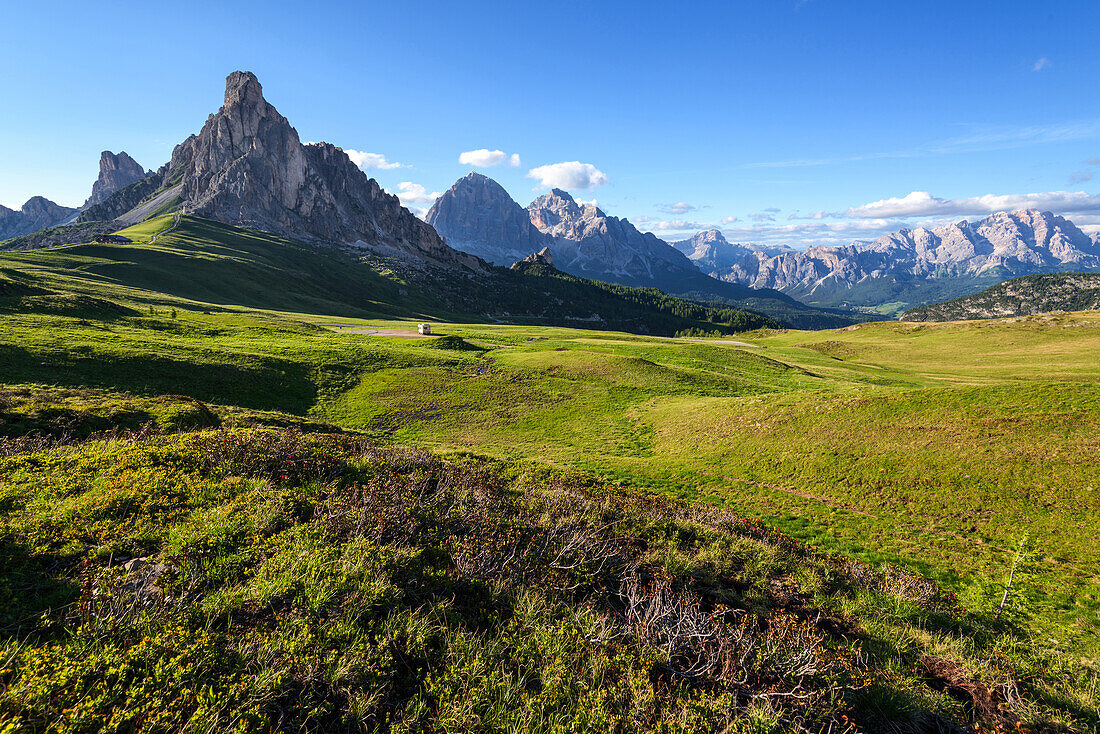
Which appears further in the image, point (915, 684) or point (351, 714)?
point (915, 684)

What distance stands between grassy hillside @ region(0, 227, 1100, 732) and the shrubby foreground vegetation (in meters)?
0.05

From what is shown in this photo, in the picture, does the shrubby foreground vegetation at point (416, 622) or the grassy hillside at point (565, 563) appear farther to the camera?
the grassy hillside at point (565, 563)

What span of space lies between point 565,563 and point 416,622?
376 cm

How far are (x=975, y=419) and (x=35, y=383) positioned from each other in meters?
54.7

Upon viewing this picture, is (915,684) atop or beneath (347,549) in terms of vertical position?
beneath

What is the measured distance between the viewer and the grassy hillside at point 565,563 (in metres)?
5.79

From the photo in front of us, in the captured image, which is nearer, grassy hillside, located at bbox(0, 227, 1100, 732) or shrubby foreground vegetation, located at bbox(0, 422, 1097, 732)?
shrubby foreground vegetation, located at bbox(0, 422, 1097, 732)

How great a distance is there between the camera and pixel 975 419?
22984 millimetres

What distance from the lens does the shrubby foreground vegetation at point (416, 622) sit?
17.6 ft

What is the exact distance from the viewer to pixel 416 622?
6.92 m

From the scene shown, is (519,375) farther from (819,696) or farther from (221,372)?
(819,696)

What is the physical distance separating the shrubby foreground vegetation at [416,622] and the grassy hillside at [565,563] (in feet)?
0.17

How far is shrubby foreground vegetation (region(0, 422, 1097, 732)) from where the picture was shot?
A: 536cm

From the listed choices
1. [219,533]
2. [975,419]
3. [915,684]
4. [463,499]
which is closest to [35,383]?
[219,533]
